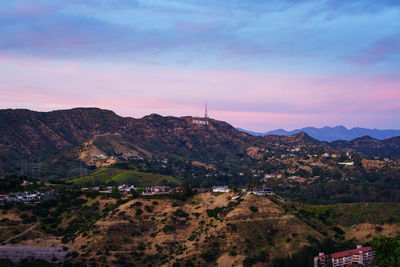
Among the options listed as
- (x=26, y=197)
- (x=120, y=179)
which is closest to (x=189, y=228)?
(x=26, y=197)

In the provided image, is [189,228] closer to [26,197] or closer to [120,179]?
[26,197]

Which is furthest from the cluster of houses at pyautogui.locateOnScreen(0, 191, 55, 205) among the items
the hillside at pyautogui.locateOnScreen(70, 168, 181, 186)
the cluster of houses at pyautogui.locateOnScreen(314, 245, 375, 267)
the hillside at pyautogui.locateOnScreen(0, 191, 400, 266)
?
the cluster of houses at pyautogui.locateOnScreen(314, 245, 375, 267)

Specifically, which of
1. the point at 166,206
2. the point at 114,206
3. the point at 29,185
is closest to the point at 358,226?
the point at 166,206

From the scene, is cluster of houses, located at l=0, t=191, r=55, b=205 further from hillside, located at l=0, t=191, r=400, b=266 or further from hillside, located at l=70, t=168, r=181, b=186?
hillside, located at l=70, t=168, r=181, b=186

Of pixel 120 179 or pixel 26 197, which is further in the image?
pixel 120 179

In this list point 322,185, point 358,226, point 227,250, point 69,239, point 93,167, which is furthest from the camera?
point 93,167

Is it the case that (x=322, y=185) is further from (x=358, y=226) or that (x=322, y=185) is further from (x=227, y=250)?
(x=227, y=250)

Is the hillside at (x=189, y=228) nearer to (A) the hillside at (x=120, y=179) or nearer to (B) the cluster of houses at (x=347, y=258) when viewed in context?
(B) the cluster of houses at (x=347, y=258)
